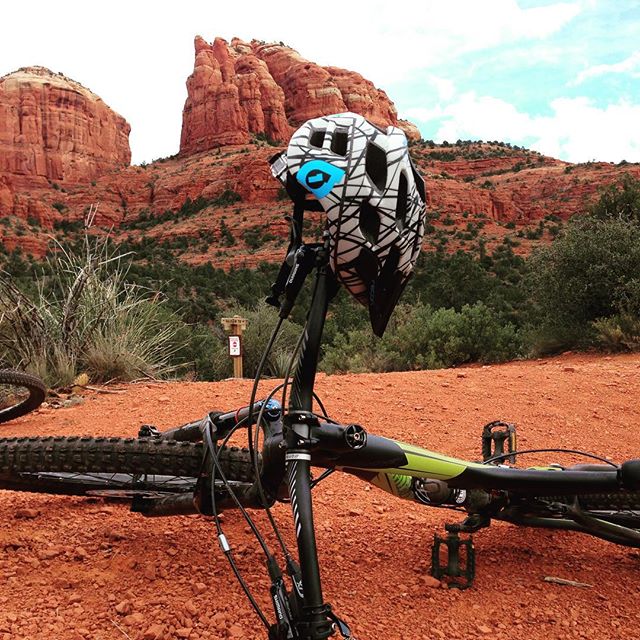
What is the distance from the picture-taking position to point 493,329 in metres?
10.4

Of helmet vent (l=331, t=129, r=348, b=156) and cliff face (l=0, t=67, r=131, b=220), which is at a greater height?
cliff face (l=0, t=67, r=131, b=220)

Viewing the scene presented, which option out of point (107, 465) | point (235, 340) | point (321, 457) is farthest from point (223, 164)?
point (321, 457)

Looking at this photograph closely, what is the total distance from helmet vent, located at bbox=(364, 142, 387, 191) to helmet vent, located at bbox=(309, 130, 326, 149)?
0.12m

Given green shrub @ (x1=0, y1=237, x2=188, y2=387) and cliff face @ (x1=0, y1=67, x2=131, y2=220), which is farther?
cliff face @ (x1=0, y1=67, x2=131, y2=220)

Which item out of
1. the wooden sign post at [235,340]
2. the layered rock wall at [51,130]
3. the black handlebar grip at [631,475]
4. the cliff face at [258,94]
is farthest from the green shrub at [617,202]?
the layered rock wall at [51,130]

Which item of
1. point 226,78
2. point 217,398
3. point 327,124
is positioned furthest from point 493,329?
point 226,78

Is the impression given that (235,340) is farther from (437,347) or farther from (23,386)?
(23,386)

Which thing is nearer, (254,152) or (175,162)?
(254,152)

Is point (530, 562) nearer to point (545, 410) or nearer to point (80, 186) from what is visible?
point (545, 410)

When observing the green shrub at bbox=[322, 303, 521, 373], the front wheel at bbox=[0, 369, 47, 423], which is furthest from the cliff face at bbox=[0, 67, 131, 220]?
the front wheel at bbox=[0, 369, 47, 423]

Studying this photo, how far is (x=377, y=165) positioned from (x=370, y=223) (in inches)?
6.2

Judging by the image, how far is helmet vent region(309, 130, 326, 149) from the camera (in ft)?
→ 4.99

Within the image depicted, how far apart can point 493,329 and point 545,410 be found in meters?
5.96

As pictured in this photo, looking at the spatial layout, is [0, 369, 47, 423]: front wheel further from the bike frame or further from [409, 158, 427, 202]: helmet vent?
[409, 158, 427, 202]: helmet vent
